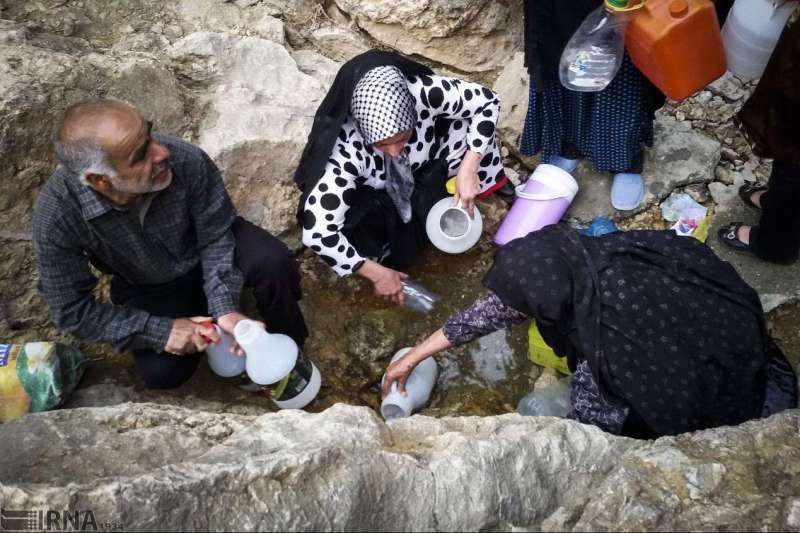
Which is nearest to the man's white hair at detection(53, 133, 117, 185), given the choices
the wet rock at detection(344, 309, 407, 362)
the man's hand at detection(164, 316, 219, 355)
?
the man's hand at detection(164, 316, 219, 355)

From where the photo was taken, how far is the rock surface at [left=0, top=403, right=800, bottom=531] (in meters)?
1.56

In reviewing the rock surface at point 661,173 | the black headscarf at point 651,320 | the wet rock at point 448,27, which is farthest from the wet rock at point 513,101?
the black headscarf at point 651,320

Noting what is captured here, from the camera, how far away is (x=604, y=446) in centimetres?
189

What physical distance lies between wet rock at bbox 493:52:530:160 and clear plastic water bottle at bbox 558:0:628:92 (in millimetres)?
572

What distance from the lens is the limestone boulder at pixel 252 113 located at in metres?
3.25

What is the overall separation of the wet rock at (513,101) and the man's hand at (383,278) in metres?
1.18

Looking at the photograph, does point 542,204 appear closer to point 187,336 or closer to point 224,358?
point 224,358

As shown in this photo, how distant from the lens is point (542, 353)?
9.45 ft

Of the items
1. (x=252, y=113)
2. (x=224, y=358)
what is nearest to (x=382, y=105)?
(x=252, y=113)

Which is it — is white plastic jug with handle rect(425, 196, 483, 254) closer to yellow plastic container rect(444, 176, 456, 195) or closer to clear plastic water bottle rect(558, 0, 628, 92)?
yellow plastic container rect(444, 176, 456, 195)

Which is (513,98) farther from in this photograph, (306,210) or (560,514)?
(560,514)

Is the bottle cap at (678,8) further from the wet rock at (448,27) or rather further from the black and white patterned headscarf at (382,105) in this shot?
the wet rock at (448,27)

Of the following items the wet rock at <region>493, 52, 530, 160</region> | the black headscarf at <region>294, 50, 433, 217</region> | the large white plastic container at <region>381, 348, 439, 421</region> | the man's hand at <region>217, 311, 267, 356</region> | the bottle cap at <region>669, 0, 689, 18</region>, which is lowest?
the large white plastic container at <region>381, 348, 439, 421</region>

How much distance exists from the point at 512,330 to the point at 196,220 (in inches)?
59.7
